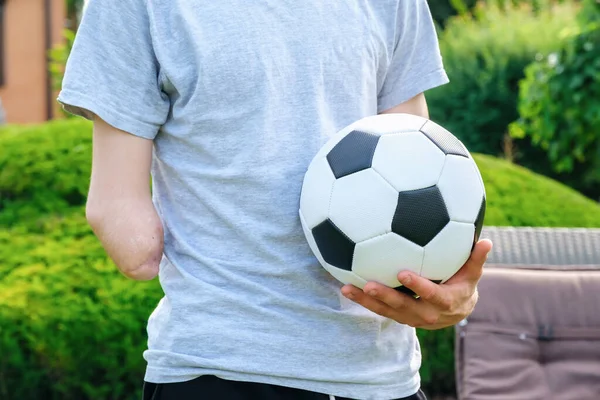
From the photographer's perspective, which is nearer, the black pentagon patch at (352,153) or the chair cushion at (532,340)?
the black pentagon patch at (352,153)

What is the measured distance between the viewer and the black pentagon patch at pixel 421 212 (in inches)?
56.5

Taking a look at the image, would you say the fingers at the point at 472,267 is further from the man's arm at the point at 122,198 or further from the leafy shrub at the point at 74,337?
the leafy shrub at the point at 74,337

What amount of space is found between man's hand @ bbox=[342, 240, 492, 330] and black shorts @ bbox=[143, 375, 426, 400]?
20 centimetres

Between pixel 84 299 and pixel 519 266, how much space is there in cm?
184

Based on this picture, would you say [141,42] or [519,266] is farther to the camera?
[519,266]

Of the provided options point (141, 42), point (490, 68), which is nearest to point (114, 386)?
point (141, 42)

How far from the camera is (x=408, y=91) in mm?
1706

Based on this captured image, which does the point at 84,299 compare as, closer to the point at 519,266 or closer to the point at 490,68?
the point at 519,266

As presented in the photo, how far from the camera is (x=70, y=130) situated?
4789 mm

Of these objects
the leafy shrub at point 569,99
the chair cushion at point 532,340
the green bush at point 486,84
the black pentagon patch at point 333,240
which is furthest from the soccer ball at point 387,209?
the green bush at point 486,84

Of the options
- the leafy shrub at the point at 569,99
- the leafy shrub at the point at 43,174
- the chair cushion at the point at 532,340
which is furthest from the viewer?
the leafy shrub at the point at 569,99

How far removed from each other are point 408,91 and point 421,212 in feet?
1.19

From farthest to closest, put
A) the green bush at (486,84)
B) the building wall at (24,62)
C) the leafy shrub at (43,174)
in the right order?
1. the building wall at (24,62)
2. the green bush at (486,84)
3. the leafy shrub at (43,174)

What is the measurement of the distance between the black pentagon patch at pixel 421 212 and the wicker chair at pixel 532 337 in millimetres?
1879
